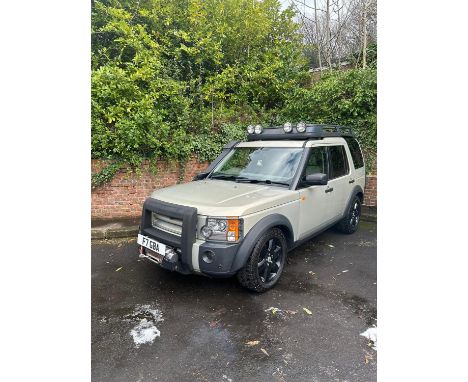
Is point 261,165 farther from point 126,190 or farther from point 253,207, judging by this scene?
point 126,190

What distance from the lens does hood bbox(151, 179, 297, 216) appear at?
3217 mm

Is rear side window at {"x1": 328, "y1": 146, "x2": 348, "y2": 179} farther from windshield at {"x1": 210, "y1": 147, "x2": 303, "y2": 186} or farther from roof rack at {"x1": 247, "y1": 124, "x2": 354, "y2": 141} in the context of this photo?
windshield at {"x1": 210, "y1": 147, "x2": 303, "y2": 186}

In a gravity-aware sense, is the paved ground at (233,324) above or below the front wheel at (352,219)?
below

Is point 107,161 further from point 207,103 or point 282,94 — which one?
point 282,94

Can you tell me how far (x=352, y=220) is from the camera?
5.79 metres

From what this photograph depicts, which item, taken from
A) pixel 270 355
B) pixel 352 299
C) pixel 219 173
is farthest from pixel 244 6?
pixel 270 355

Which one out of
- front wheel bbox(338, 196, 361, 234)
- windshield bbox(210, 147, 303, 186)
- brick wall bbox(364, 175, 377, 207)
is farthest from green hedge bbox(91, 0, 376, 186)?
windshield bbox(210, 147, 303, 186)

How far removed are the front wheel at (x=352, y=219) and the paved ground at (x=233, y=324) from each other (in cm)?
109

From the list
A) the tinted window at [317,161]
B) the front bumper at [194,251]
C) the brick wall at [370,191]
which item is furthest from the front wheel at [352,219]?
the front bumper at [194,251]

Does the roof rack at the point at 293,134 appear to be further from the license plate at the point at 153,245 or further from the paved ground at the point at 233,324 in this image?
the license plate at the point at 153,245

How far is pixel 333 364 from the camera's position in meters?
2.49

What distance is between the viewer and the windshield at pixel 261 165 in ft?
13.4

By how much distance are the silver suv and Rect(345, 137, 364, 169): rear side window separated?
0.42 meters

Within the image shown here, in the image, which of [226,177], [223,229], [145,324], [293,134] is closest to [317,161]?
[293,134]
